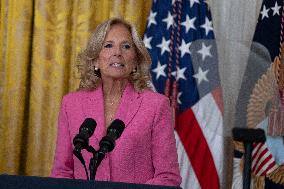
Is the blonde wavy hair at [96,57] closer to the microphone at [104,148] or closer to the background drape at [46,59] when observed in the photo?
the microphone at [104,148]

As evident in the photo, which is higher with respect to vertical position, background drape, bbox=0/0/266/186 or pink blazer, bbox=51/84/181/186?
background drape, bbox=0/0/266/186

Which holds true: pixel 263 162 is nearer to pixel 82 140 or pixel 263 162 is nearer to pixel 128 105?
pixel 128 105

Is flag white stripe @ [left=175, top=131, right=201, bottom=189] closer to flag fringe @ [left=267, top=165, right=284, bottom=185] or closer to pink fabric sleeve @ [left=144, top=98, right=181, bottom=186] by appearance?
flag fringe @ [left=267, top=165, right=284, bottom=185]

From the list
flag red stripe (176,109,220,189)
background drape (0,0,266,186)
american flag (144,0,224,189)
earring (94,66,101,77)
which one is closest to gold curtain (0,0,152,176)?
background drape (0,0,266,186)

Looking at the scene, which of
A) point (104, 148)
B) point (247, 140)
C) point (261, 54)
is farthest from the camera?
point (261, 54)

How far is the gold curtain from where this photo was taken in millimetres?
4043

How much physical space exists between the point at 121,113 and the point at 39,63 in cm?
171

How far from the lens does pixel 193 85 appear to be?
3.96 m

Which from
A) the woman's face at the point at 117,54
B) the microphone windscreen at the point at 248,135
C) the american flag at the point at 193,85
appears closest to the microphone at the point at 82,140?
the microphone windscreen at the point at 248,135

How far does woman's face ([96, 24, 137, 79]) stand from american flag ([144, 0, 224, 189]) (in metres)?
1.28

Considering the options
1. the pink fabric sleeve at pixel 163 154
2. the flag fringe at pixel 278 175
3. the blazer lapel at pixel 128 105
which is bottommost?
the flag fringe at pixel 278 175

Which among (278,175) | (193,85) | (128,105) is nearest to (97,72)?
(128,105)

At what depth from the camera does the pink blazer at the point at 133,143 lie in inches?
95.2

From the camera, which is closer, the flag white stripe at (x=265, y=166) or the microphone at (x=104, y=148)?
the microphone at (x=104, y=148)
